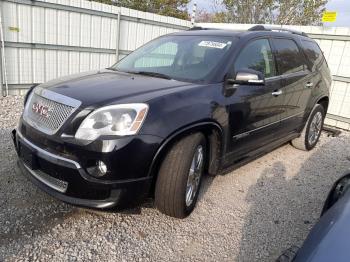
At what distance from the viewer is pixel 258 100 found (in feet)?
12.2

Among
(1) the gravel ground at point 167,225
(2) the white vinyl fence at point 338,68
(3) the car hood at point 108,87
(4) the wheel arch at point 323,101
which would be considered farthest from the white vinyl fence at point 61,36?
(4) the wheel arch at point 323,101

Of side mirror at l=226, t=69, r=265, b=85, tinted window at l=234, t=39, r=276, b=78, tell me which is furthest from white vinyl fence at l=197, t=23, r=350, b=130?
side mirror at l=226, t=69, r=265, b=85

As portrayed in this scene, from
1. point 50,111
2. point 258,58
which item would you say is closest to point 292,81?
point 258,58

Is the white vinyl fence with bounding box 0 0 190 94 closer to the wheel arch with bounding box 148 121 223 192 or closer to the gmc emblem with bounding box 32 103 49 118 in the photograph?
the gmc emblem with bounding box 32 103 49 118

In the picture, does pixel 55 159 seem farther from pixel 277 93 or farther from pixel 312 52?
pixel 312 52

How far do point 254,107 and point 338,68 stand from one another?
4801mm

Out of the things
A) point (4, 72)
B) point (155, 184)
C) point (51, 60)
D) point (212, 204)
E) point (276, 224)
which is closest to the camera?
point (155, 184)

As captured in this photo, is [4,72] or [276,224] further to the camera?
[4,72]

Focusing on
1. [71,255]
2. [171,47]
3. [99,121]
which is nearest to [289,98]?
[171,47]

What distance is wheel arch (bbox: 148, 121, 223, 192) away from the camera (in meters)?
2.70

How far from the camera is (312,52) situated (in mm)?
5238

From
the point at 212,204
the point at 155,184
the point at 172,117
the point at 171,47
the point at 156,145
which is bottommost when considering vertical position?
the point at 212,204

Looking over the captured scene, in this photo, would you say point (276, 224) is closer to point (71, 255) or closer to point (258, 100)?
point (258, 100)

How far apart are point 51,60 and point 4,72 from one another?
1.07 meters
